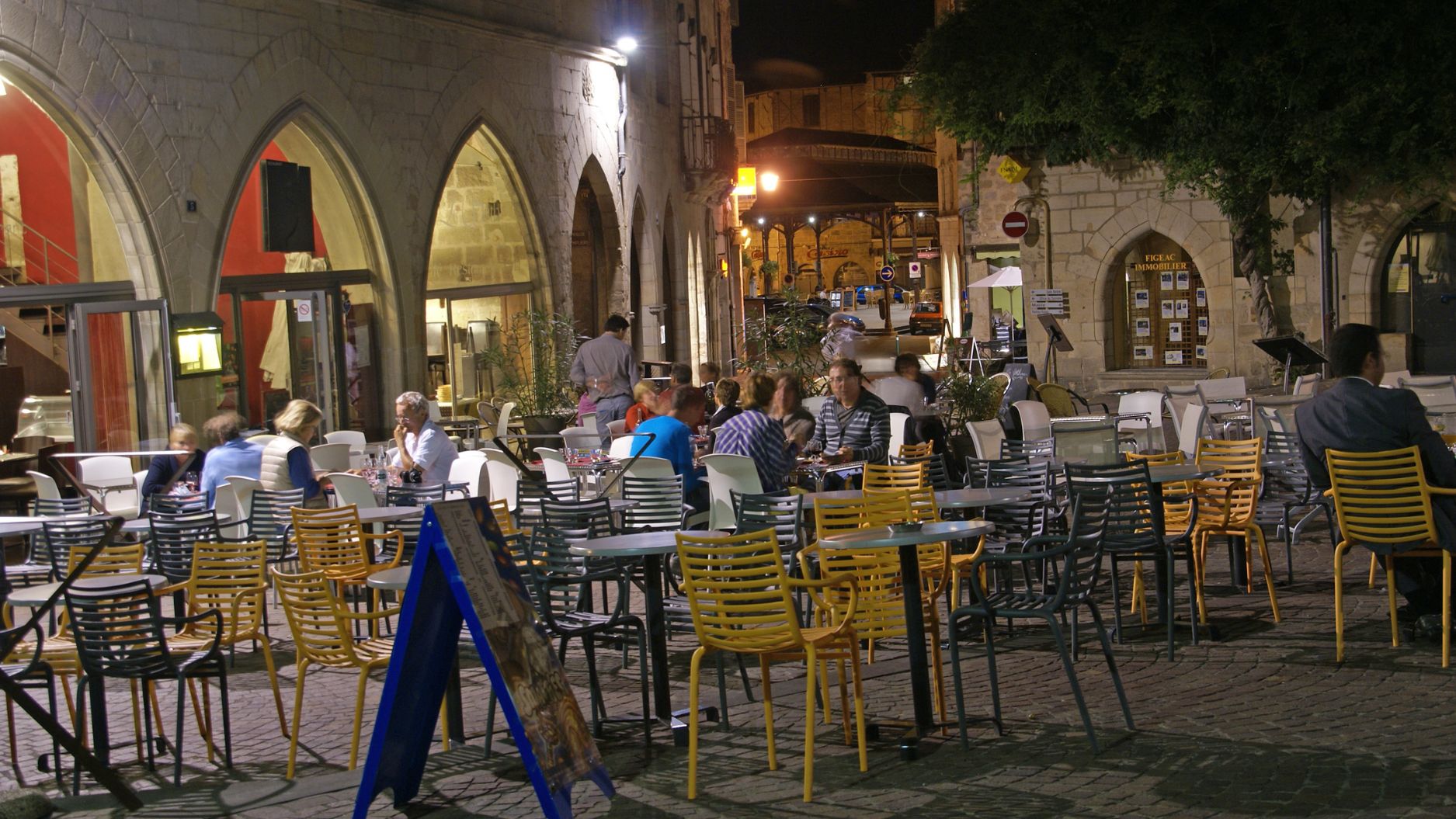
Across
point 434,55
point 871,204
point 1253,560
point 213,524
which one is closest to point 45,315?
point 434,55

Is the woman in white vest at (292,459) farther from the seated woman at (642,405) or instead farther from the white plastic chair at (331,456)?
the seated woman at (642,405)

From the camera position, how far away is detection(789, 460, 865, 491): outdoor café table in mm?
9922

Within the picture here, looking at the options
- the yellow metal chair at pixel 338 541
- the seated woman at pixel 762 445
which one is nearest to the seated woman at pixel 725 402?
the seated woman at pixel 762 445

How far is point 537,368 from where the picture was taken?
17766mm

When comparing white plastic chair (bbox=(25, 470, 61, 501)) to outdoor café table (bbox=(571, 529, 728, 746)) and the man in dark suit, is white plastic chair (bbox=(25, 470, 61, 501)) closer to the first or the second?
outdoor café table (bbox=(571, 529, 728, 746))

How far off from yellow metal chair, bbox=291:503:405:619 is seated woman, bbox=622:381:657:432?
11.2ft

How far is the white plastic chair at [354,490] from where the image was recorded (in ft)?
30.1

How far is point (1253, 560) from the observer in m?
9.91

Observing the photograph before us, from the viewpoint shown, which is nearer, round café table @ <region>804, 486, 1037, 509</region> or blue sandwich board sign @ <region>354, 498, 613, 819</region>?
blue sandwich board sign @ <region>354, 498, 613, 819</region>

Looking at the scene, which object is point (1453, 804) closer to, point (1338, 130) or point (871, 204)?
point (1338, 130)

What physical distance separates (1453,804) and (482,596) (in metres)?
3.17

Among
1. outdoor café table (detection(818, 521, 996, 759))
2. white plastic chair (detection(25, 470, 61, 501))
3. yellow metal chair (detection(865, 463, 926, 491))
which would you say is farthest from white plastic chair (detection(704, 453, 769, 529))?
white plastic chair (detection(25, 470, 61, 501))

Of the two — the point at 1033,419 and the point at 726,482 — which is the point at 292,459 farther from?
the point at 1033,419

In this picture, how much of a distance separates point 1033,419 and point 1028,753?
703cm
